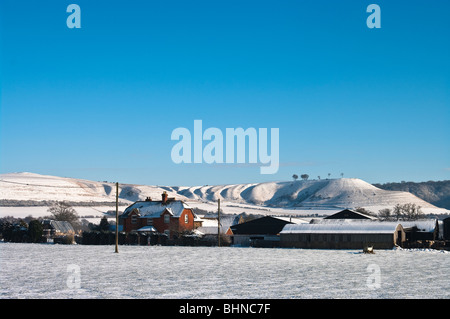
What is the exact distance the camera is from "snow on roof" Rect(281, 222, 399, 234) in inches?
2813

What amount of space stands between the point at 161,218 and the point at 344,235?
32534 millimetres

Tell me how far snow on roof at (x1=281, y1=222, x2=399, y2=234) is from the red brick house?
2143 centimetres

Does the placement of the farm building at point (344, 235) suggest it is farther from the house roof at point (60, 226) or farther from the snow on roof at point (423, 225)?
the house roof at point (60, 226)

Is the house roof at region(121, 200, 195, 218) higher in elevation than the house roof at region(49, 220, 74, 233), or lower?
higher

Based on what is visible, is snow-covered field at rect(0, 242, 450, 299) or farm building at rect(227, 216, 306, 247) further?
farm building at rect(227, 216, 306, 247)

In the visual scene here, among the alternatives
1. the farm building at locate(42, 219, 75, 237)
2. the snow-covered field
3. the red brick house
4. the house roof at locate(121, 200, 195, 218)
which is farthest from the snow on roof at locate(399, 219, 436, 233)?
the farm building at locate(42, 219, 75, 237)

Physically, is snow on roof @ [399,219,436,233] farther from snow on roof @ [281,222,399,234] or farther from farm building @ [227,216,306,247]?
farm building @ [227,216,306,247]

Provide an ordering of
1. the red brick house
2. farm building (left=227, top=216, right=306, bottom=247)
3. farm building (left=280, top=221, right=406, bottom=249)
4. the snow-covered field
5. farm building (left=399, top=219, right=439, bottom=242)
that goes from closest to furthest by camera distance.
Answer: the snow-covered field
farm building (left=280, top=221, right=406, bottom=249)
farm building (left=399, top=219, right=439, bottom=242)
farm building (left=227, top=216, right=306, bottom=247)
the red brick house

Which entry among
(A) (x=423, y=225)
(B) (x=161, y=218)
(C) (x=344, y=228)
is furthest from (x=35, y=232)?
(A) (x=423, y=225)

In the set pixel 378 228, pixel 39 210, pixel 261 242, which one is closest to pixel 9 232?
pixel 261 242

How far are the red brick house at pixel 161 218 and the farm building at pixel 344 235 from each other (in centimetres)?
2143

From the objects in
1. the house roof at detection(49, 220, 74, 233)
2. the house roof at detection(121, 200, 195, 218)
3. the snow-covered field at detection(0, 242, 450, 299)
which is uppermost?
the house roof at detection(121, 200, 195, 218)

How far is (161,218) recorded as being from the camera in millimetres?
92125

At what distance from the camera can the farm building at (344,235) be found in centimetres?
7069
